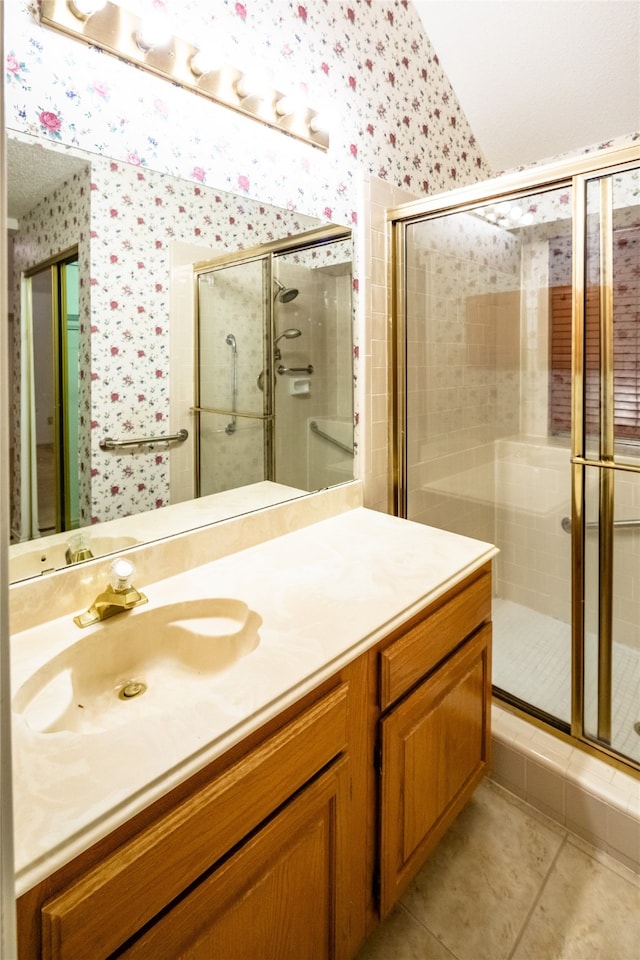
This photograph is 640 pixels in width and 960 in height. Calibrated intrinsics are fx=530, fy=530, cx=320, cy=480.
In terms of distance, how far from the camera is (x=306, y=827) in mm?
911

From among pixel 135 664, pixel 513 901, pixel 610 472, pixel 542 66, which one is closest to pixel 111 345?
pixel 135 664

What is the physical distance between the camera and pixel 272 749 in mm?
836

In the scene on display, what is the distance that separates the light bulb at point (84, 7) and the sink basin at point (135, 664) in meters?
1.21

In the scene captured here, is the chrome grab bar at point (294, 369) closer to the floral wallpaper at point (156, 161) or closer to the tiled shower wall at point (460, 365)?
the floral wallpaper at point (156, 161)

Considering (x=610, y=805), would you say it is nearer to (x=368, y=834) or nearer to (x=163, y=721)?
(x=368, y=834)

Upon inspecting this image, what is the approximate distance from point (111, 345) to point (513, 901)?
5.45ft

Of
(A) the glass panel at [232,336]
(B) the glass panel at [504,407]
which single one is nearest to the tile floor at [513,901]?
(B) the glass panel at [504,407]

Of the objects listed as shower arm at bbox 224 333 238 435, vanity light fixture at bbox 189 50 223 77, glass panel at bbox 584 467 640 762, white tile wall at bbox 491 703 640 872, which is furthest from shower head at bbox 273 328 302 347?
white tile wall at bbox 491 703 640 872

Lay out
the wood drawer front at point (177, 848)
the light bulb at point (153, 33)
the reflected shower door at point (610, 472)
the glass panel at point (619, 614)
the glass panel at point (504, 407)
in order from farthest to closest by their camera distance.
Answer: the glass panel at point (504, 407), the glass panel at point (619, 614), the reflected shower door at point (610, 472), the light bulb at point (153, 33), the wood drawer front at point (177, 848)

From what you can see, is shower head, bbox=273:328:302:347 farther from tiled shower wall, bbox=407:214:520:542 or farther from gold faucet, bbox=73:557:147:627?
gold faucet, bbox=73:557:147:627

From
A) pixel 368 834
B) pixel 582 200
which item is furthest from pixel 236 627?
pixel 582 200

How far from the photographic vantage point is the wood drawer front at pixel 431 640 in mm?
1080

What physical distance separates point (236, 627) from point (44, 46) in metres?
1.22

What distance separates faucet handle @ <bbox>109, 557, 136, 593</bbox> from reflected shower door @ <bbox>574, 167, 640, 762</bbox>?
1.27 meters
